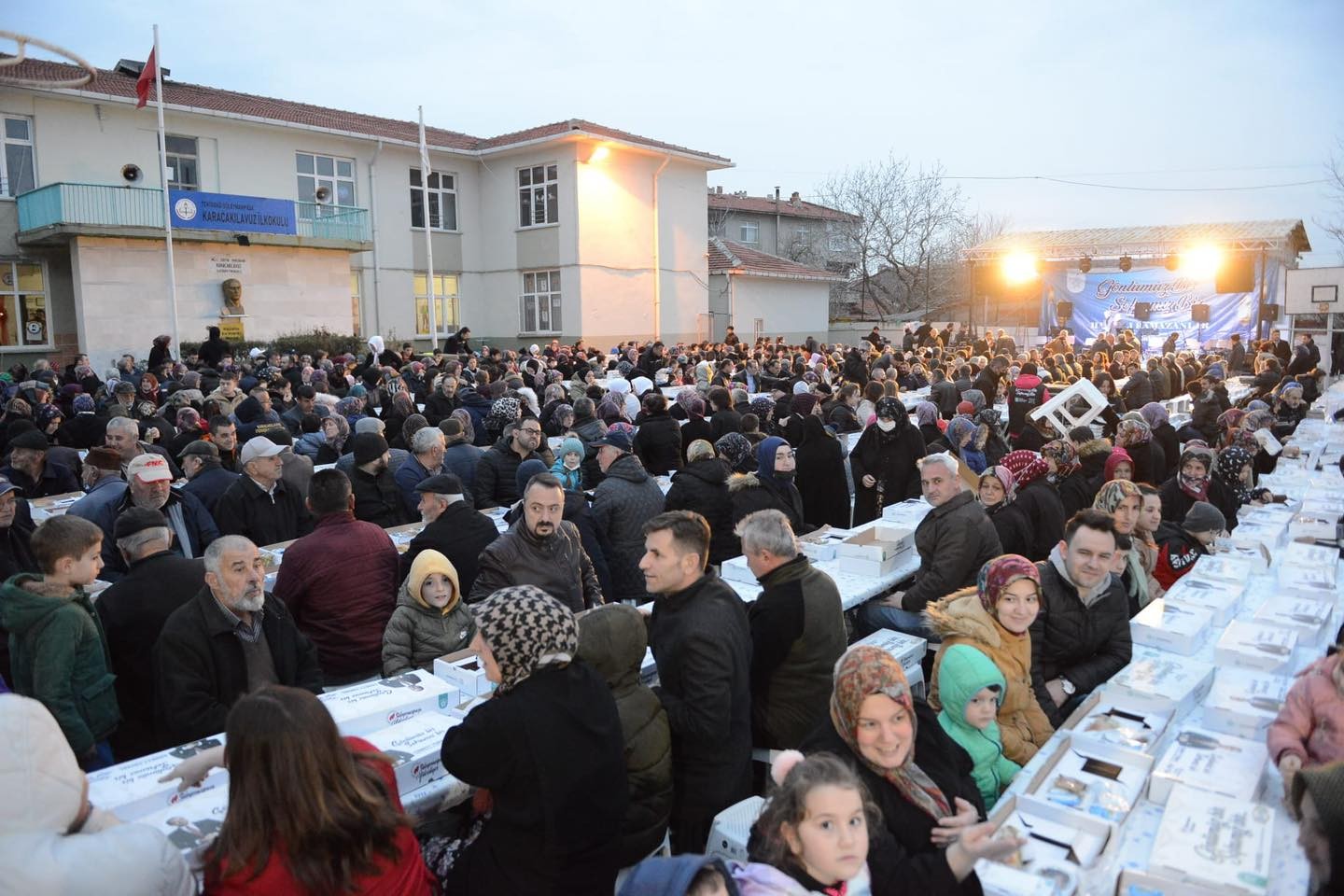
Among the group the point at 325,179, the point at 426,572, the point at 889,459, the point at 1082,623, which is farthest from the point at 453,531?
the point at 325,179

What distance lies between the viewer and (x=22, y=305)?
19.6 meters

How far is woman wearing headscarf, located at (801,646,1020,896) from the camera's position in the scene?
237 cm

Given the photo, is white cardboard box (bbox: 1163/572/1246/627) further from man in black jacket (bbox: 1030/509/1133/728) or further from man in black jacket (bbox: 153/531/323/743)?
man in black jacket (bbox: 153/531/323/743)

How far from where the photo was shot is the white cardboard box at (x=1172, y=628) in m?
4.18

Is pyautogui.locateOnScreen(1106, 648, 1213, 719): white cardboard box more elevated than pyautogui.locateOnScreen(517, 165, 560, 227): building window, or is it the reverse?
pyautogui.locateOnScreen(517, 165, 560, 227): building window

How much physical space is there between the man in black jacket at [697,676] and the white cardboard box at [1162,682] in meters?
1.61

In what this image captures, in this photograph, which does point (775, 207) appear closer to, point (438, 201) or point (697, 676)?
point (438, 201)

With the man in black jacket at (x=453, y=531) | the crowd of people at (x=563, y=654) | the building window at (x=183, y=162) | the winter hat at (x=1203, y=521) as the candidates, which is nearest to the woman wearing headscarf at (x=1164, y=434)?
the crowd of people at (x=563, y=654)

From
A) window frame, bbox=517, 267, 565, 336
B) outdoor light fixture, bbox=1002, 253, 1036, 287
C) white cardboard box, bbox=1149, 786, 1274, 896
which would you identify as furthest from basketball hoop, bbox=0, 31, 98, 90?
outdoor light fixture, bbox=1002, 253, 1036, 287

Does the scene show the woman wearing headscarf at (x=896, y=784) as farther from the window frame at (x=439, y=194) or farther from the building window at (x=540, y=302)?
the window frame at (x=439, y=194)

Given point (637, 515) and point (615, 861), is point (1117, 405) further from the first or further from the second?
point (615, 861)

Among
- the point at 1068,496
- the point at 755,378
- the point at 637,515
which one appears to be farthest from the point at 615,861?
the point at 755,378

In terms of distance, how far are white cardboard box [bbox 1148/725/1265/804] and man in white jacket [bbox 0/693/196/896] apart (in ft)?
9.73

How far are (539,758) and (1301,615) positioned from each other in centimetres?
402
